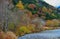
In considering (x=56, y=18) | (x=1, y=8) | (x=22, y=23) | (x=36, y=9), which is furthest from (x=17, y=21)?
(x=56, y=18)

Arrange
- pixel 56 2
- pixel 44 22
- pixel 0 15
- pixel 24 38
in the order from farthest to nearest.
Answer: pixel 56 2 < pixel 44 22 < pixel 24 38 < pixel 0 15

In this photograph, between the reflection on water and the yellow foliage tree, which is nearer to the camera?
the reflection on water

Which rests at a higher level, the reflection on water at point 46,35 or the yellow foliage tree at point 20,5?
Answer: the yellow foliage tree at point 20,5

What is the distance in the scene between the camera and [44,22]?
43.9 feet

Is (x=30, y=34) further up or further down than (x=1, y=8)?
further down

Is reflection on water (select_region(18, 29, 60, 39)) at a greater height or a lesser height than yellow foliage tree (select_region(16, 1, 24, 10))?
lesser

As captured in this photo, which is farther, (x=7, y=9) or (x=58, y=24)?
(x=58, y=24)

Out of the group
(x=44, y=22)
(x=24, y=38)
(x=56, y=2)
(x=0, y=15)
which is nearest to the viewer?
(x=0, y=15)

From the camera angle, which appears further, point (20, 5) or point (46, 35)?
point (20, 5)

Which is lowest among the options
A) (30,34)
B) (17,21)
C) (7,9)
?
(30,34)

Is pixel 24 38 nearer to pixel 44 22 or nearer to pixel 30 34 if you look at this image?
pixel 30 34

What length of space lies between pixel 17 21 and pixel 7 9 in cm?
98

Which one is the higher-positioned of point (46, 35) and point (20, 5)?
point (20, 5)

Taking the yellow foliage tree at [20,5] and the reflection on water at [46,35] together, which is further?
the yellow foliage tree at [20,5]
